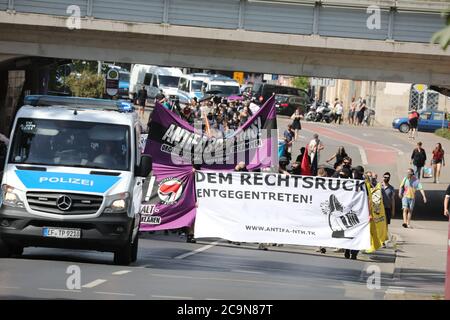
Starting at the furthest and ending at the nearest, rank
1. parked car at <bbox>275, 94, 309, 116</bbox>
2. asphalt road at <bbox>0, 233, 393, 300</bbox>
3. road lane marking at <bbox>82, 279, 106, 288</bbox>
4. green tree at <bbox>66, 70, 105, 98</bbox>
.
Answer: parked car at <bbox>275, 94, 309, 116</bbox>, green tree at <bbox>66, 70, 105, 98</bbox>, road lane marking at <bbox>82, 279, 106, 288</bbox>, asphalt road at <bbox>0, 233, 393, 300</bbox>

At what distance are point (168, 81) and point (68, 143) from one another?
63.7 meters

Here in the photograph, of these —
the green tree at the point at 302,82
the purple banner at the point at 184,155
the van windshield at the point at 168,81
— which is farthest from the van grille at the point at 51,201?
the green tree at the point at 302,82

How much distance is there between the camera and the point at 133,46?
3750cm

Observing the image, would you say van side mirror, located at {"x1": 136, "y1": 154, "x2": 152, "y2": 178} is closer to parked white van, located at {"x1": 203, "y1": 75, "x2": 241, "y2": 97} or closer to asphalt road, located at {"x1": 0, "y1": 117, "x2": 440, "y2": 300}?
asphalt road, located at {"x1": 0, "y1": 117, "x2": 440, "y2": 300}

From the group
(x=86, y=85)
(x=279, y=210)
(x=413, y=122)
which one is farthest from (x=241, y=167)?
(x=86, y=85)

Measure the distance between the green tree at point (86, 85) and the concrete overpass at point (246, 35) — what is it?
27.8 meters

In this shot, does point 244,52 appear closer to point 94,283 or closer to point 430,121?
point 94,283

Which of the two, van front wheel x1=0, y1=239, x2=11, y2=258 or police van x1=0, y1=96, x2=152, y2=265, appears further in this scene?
van front wheel x1=0, y1=239, x2=11, y2=258

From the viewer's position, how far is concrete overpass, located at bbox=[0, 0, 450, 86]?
36.2 metres

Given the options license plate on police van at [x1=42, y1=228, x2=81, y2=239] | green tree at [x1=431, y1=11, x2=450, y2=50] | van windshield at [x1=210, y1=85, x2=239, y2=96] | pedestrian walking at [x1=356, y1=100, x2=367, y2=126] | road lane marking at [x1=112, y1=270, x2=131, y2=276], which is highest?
van windshield at [x1=210, y1=85, x2=239, y2=96]

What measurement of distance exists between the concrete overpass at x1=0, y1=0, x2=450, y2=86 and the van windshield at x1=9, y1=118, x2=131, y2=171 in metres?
18.7

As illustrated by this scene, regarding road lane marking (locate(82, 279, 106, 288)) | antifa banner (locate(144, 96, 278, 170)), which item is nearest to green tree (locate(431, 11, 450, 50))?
road lane marking (locate(82, 279, 106, 288))

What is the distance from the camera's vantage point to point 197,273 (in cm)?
1741

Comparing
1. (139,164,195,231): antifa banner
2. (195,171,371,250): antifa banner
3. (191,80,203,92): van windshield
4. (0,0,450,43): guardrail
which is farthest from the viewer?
(191,80,203,92): van windshield
